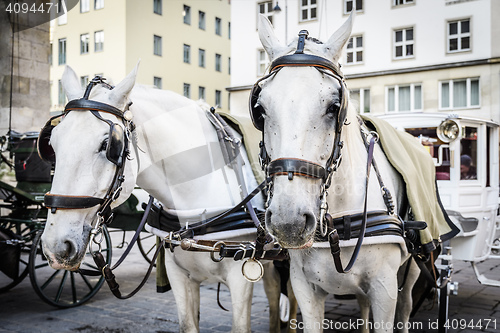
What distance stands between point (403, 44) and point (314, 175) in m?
18.7

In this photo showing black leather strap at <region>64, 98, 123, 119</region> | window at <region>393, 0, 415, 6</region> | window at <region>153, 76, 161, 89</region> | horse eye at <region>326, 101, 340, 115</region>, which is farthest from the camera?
window at <region>153, 76, 161, 89</region>

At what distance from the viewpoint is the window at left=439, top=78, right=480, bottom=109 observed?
18859mm

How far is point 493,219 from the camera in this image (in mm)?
5535

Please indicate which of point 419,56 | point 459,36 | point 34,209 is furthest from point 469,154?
point 419,56

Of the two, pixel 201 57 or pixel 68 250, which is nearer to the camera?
pixel 68 250

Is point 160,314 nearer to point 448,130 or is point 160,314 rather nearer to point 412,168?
point 412,168

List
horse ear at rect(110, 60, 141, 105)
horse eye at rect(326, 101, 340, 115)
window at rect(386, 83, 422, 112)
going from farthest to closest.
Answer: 1. window at rect(386, 83, 422, 112)
2. horse ear at rect(110, 60, 141, 105)
3. horse eye at rect(326, 101, 340, 115)

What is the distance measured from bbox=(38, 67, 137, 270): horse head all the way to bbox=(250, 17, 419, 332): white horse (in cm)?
77

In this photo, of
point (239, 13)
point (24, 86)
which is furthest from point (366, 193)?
point (239, 13)

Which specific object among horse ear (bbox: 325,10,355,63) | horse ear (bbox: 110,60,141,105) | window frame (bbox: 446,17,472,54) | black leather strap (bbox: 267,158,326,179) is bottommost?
black leather strap (bbox: 267,158,326,179)

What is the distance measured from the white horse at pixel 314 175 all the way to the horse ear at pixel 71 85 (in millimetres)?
1017

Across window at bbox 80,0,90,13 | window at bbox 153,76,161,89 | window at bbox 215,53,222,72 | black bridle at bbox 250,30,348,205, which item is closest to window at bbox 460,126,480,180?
black bridle at bbox 250,30,348,205

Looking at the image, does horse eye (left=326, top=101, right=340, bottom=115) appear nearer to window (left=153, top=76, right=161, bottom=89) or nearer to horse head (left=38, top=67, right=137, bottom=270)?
horse head (left=38, top=67, right=137, bottom=270)

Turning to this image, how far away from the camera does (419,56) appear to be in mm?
19312
